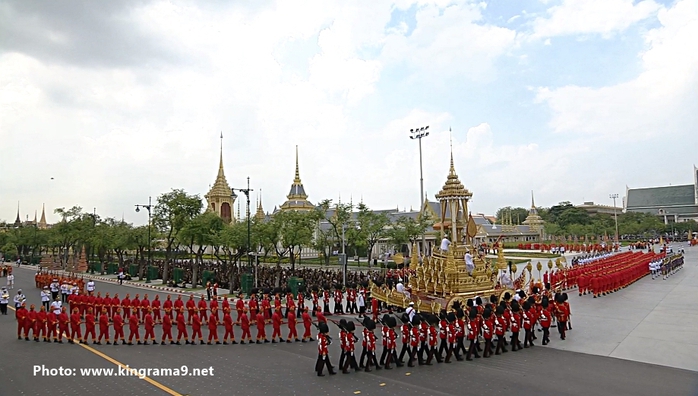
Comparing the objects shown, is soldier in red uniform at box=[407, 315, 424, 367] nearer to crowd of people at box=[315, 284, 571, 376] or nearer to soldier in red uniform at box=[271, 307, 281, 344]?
crowd of people at box=[315, 284, 571, 376]

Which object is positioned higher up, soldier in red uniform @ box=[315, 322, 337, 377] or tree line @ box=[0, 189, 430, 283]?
tree line @ box=[0, 189, 430, 283]

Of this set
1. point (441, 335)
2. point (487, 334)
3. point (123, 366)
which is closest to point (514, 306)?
point (487, 334)

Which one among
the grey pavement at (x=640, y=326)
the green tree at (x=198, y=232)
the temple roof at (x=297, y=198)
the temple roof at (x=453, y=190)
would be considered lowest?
the grey pavement at (x=640, y=326)

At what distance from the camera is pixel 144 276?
41938mm

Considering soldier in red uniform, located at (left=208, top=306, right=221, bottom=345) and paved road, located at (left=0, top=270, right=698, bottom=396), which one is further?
soldier in red uniform, located at (left=208, top=306, right=221, bottom=345)

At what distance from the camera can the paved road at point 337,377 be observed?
9602 millimetres

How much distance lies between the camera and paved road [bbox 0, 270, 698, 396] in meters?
9.60

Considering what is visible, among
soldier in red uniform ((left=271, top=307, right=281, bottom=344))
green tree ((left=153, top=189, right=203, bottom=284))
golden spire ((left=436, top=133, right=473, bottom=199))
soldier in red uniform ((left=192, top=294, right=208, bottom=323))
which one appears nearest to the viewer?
soldier in red uniform ((left=271, top=307, right=281, bottom=344))

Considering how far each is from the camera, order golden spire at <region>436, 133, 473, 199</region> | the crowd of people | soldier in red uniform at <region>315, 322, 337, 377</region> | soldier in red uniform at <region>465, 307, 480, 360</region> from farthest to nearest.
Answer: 1. golden spire at <region>436, 133, 473, 199</region>
2. soldier in red uniform at <region>465, 307, 480, 360</region>
3. the crowd of people
4. soldier in red uniform at <region>315, 322, 337, 377</region>

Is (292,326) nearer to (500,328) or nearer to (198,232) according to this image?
(500,328)

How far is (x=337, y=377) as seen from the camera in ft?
34.5

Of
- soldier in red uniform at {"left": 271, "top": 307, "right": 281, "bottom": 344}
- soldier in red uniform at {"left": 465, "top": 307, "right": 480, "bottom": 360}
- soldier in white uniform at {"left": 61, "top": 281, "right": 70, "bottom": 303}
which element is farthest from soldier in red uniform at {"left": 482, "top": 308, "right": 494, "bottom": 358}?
soldier in white uniform at {"left": 61, "top": 281, "right": 70, "bottom": 303}

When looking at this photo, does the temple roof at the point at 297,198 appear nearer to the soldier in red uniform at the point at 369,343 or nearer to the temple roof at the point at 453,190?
the temple roof at the point at 453,190

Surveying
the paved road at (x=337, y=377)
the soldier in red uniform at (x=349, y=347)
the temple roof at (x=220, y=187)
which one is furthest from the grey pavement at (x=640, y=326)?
the temple roof at (x=220, y=187)
